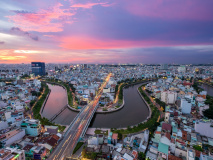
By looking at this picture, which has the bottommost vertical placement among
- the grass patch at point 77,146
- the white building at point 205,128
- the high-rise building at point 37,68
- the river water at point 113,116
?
the river water at point 113,116

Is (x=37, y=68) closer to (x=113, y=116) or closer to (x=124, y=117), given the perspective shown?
(x=113, y=116)

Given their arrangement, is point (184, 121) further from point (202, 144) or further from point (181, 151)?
point (181, 151)

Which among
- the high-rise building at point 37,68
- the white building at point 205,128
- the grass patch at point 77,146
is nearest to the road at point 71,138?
the grass patch at point 77,146

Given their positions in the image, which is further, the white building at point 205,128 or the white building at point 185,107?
the white building at point 185,107

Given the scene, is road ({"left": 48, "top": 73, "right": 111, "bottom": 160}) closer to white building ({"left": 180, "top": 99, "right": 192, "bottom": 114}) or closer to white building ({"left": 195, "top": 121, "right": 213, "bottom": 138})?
white building ({"left": 195, "top": 121, "right": 213, "bottom": 138})

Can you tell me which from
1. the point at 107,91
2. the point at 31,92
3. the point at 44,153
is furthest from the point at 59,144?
the point at 31,92

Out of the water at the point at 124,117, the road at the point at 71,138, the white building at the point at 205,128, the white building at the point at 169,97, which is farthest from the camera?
the white building at the point at 169,97

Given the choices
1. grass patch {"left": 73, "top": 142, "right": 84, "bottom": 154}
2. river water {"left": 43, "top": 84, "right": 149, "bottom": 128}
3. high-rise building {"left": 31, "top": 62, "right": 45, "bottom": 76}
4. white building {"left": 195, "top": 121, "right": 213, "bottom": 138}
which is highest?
high-rise building {"left": 31, "top": 62, "right": 45, "bottom": 76}

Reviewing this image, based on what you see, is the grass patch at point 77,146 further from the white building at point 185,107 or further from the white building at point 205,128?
the white building at point 185,107

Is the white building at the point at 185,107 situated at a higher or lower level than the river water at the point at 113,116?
higher

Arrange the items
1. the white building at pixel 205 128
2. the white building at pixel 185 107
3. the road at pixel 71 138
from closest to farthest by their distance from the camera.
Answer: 1. the road at pixel 71 138
2. the white building at pixel 205 128
3. the white building at pixel 185 107

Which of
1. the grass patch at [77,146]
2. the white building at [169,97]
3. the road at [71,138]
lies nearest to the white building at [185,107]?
the white building at [169,97]

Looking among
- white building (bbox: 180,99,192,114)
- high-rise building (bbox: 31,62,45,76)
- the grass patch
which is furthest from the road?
high-rise building (bbox: 31,62,45,76)
